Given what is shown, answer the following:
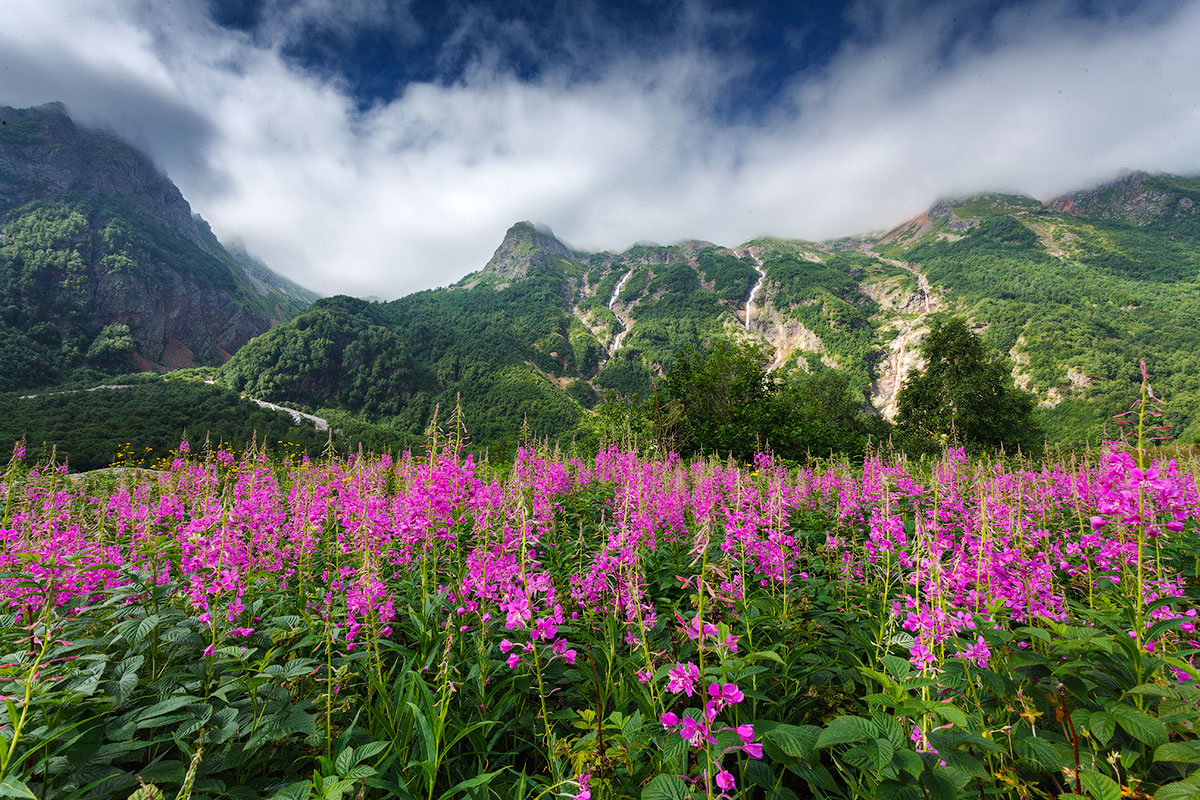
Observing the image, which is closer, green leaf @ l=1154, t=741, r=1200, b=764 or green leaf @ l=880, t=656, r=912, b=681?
green leaf @ l=1154, t=741, r=1200, b=764

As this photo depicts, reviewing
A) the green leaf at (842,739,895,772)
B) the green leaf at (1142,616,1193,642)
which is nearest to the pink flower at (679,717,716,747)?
the green leaf at (842,739,895,772)

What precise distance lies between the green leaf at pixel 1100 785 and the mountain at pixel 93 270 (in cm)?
15202

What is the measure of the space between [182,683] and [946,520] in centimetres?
734

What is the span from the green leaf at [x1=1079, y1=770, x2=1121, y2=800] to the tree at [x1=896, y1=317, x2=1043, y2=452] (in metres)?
40.6

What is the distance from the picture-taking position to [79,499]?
920 cm

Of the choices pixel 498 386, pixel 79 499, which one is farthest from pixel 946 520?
pixel 498 386

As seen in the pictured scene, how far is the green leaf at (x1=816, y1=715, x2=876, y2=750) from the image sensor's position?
2.01m

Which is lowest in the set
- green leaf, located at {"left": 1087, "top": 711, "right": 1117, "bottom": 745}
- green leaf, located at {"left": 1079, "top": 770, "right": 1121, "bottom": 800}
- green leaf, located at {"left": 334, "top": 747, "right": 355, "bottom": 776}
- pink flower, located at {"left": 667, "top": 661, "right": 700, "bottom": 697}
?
green leaf, located at {"left": 334, "top": 747, "right": 355, "bottom": 776}

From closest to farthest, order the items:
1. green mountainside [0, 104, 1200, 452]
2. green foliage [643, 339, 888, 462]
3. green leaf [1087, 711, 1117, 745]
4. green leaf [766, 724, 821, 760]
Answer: green leaf [766, 724, 821, 760]
green leaf [1087, 711, 1117, 745]
green foliage [643, 339, 888, 462]
green mountainside [0, 104, 1200, 452]

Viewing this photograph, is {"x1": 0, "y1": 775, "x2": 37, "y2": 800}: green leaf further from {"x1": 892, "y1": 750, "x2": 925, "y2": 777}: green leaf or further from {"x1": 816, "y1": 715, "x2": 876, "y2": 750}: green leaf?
{"x1": 892, "y1": 750, "x2": 925, "y2": 777}: green leaf

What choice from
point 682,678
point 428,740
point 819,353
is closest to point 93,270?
point 428,740

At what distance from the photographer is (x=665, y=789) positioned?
75.5 inches

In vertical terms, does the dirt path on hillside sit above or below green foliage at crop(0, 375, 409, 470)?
above

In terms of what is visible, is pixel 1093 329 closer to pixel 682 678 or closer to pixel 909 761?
pixel 909 761
